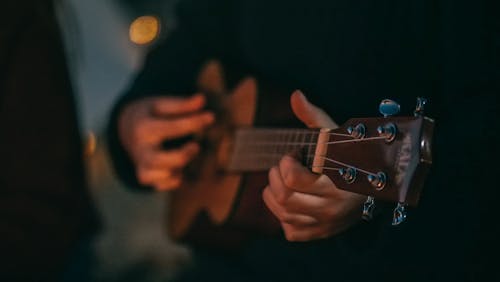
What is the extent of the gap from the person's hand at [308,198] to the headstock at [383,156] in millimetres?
23

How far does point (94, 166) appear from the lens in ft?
4.25

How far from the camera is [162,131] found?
0.89 m

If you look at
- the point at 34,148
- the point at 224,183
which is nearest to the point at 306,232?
the point at 224,183

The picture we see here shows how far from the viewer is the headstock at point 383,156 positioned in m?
0.40

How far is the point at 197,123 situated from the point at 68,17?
497 mm

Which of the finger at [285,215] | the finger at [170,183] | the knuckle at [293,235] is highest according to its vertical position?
the finger at [285,215]

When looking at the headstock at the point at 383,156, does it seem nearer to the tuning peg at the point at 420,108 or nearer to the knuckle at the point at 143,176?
the tuning peg at the point at 420,108

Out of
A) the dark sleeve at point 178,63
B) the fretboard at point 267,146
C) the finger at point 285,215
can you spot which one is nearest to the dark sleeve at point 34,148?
the dark sleeve at point 178,63

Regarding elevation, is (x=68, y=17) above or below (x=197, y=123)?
above

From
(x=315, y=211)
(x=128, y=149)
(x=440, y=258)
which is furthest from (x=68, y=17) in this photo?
(x=440, y=258)

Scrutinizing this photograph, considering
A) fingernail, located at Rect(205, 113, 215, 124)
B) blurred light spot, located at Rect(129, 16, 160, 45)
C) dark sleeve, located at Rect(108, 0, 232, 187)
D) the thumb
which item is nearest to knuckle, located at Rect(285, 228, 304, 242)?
the thumb

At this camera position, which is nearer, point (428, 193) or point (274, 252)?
point (428, 193)

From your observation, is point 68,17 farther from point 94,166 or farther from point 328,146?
point 328,146

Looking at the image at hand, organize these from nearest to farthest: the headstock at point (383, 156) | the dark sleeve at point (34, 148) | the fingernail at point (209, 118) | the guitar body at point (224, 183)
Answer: the headstock at point (383, 156) < the guitar body at point (224, 183) < the fingernail at point (209, 118) < the dark sleeve at point (34, 148)
